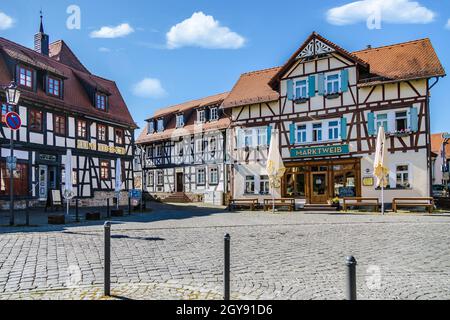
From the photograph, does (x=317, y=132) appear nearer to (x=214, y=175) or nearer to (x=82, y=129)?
(x=214, y=175)

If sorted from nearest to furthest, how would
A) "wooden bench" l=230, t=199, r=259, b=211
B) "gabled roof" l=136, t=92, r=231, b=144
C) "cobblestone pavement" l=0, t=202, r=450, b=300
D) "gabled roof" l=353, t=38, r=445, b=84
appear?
"cobblestone pavement" l=0, t=202, r=450, b=300
"gabled roof" l=353, t=38, r=445, b=84
"wooden bench" l=230, t=199, r=259, b=211
"gabled roof" l=136, t=92, r=231, b=144

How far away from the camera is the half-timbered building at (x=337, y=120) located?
2084 cm

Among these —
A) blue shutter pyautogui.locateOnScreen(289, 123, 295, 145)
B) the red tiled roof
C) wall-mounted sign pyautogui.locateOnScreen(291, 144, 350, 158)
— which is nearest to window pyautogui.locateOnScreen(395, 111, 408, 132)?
wall-mounted sign pyautogui.locateOnScreen(291, 144, 350, 158)

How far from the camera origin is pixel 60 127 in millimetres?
23906

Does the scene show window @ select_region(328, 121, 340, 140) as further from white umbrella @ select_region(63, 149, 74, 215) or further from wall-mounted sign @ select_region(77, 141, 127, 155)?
wall-mounted sign @ select_region(77, 141, 127, 155)

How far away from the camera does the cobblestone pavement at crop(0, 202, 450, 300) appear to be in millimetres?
5082

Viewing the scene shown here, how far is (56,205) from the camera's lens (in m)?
20.3

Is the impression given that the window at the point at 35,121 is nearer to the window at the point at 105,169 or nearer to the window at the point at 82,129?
the window at the point at 82,129

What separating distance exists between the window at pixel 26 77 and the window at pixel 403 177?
20.5m

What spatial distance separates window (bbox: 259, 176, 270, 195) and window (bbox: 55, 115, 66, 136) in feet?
40.7

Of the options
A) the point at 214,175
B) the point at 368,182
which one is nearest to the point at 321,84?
the point at 368,182

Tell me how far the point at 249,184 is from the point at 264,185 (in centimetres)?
107

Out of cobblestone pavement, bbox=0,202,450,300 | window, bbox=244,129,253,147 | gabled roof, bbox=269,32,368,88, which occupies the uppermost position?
gabled roof, bbox=269,32,368,88
